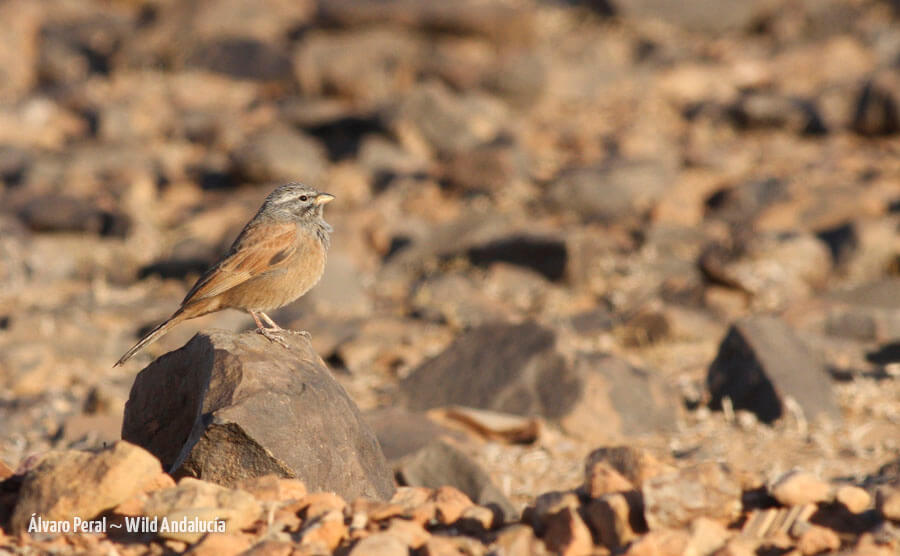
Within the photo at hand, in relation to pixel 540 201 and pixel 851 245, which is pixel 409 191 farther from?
pixel 851 245

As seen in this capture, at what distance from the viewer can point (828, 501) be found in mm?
4738

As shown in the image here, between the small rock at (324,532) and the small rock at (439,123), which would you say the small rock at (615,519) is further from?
the small rock at (439,123)

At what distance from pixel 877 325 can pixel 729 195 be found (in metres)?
4.45

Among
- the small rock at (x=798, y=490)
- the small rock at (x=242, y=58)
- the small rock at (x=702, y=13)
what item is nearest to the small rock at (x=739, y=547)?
the small rock at (x=798, y=490)

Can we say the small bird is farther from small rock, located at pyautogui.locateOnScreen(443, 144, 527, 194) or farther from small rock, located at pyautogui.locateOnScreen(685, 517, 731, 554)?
small rock, located at pyautogui.locateOnScreen(443, 144, 527, 194)

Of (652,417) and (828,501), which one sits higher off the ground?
(828,501)

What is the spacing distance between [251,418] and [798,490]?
237cm

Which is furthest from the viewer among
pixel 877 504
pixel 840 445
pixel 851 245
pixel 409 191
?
pixel 409 191

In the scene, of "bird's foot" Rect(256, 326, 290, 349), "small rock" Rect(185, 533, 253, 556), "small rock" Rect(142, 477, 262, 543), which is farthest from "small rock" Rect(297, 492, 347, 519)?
"bird's foot" Rect(256, 326, 290, 349)

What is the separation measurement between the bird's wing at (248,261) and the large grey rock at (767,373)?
3.70 m

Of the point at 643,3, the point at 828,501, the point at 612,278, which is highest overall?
the point at 643,3

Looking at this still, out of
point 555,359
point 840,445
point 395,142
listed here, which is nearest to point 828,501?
point 840,445

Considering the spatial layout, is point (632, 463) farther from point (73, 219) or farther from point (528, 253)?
point (73, 219)

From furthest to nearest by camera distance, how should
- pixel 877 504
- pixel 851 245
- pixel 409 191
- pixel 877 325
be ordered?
pixel 409 191
pixel 851 245
pixel 877 325
pixel 877 504
